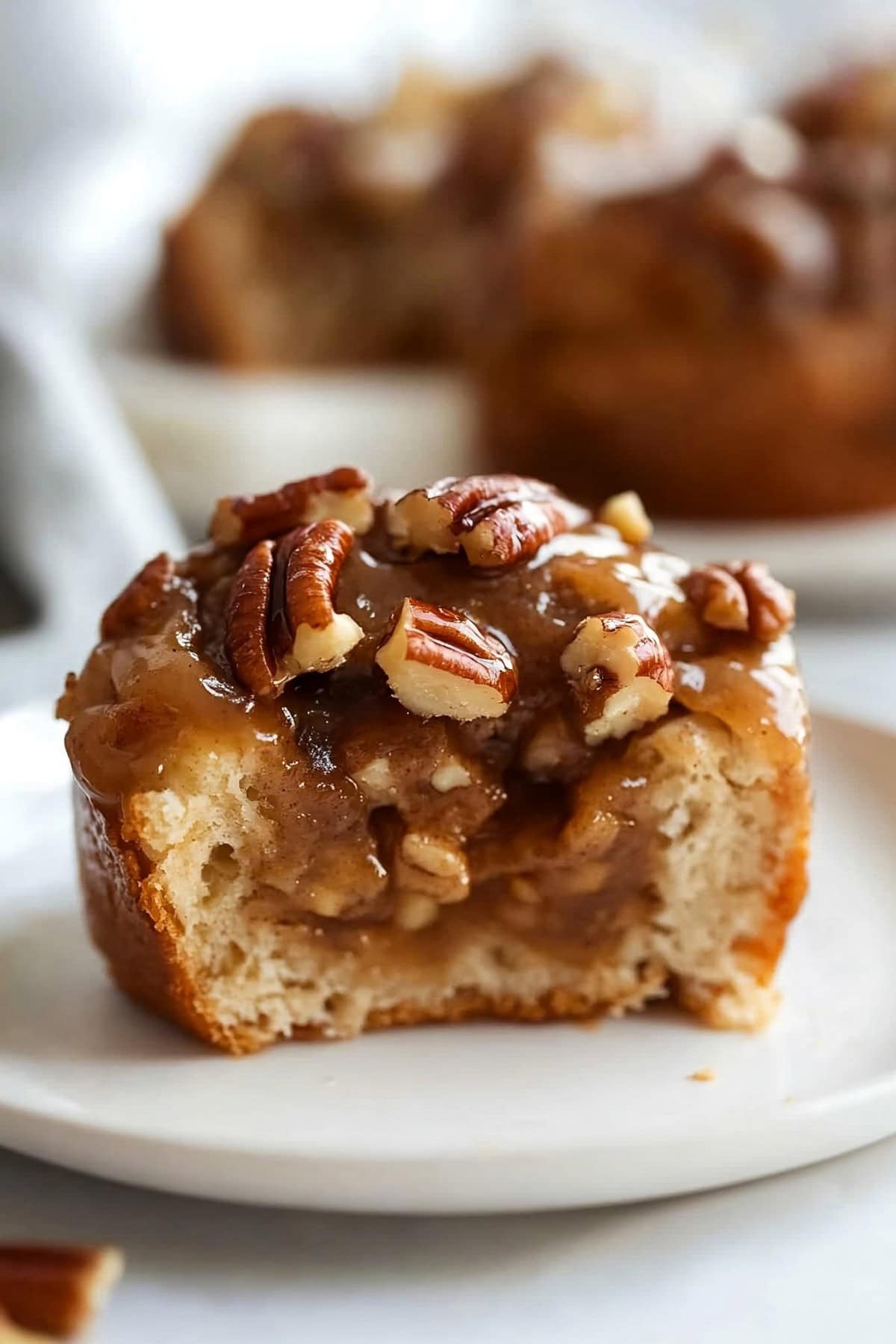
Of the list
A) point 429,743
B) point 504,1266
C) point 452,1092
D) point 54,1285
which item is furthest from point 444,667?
point 54,1285

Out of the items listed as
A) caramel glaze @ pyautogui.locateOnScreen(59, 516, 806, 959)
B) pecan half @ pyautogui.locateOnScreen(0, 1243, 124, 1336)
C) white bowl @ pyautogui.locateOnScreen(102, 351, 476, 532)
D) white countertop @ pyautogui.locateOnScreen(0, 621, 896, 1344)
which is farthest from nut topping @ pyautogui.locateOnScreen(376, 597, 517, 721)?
white bowl @ pyautogui.locateOnScreen(102, 351, 476, 532)

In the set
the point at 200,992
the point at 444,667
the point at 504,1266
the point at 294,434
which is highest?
the point at 444,667

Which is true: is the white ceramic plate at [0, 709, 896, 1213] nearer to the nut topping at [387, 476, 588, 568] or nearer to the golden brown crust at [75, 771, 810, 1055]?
the golden brown crust at [75, 771, 810, 1055]

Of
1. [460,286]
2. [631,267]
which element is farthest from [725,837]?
[460,286]

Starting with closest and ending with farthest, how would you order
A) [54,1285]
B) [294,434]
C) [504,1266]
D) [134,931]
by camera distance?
[54,1285] < [504,1266] < [134,931] < [294,434]

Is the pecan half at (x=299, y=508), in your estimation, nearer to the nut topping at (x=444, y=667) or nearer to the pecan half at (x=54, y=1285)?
the nut topping at (x=444, y=667)

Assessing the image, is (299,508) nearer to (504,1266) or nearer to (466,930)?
(466,930)

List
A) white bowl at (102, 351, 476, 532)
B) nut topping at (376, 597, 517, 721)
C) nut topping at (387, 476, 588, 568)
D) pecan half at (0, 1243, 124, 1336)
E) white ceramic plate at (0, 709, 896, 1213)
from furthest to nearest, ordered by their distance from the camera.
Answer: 1. white bowl at (102, 351, 476, 532)
2. nut topping at (387, 476, 588, 568)
3. nut topping at (376, 597, 517, 721)
4. white ceramic plate at (0, 709, 896, 1213)
5. pecan half at (0, 1243, 124, 1336)
